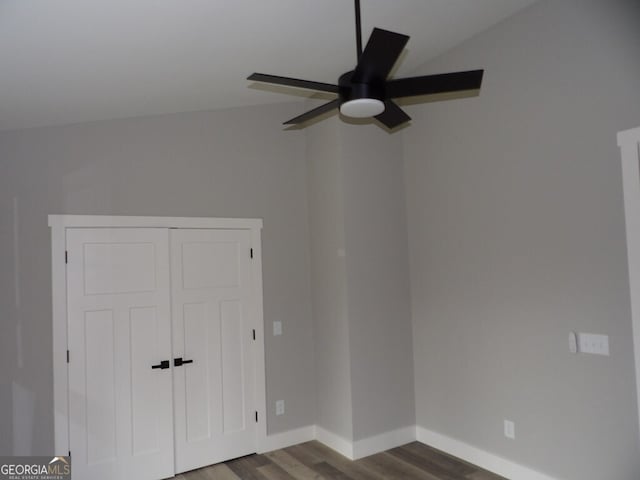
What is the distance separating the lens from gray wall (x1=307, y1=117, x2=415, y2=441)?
154 inches

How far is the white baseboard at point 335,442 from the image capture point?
151 inches

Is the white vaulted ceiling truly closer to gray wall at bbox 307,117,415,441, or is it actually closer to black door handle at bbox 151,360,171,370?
gray wall at bbox 307,117,415,441

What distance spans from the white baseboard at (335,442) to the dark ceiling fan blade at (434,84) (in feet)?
9.64

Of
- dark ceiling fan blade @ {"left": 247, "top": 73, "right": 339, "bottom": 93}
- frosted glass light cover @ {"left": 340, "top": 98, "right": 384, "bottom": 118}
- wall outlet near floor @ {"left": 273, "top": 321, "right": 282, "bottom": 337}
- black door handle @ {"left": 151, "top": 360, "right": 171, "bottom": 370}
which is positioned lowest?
black door handle @ {"left": 151, "top": 360, "right": 171, "bottom": 370}

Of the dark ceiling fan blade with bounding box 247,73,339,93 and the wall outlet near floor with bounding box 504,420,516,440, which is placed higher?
the dark ceiling fan blade with bounding box 247,73,339,93

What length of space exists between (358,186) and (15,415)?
122 inches

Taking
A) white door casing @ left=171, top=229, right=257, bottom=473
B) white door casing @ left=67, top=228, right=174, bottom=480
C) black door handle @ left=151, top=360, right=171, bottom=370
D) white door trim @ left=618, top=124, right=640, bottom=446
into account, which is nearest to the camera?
white door trim @ left=618, top=124, right=640, bottom=446

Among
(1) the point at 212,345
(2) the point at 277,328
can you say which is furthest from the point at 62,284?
(2) the point at 277,328

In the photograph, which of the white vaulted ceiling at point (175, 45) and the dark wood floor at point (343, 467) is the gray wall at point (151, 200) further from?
the dark wood floor at point (343, 467)

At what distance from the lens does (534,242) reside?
311 centimetres

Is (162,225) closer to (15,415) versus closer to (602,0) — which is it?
(15,415)

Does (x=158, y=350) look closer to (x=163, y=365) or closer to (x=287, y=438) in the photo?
(x=163, y=365)

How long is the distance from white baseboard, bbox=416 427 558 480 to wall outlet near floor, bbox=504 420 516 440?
186 millimetres

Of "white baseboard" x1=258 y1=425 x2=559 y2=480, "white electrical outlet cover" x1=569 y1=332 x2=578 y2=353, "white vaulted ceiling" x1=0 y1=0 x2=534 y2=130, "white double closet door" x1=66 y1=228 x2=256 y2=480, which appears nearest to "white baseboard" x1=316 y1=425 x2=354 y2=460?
"white baseboard" x1=258 y1=425 x2=559 y2=480
